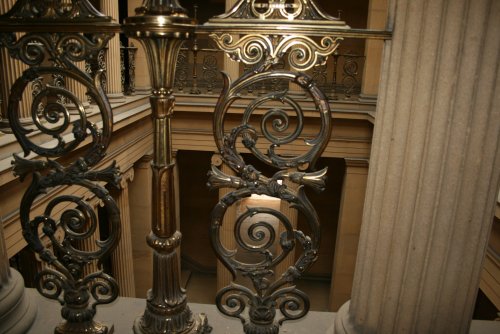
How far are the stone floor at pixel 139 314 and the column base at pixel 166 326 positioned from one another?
6cm

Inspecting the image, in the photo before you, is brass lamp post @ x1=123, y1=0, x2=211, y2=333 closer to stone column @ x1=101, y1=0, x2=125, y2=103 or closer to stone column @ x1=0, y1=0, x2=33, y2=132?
stone column @ x1=0, y1=0, x2=33, y2=132

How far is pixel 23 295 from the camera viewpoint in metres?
2.02

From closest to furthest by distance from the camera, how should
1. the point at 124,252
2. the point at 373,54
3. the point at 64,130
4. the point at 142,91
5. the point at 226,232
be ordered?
the point at 64,130, the point at 124,252, the point at 373,54, the point at 142,91, the point at 226,232

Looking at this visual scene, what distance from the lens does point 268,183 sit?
1.66 meters

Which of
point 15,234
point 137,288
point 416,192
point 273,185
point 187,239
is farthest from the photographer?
point 187,239

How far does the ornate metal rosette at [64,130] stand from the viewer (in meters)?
1.59

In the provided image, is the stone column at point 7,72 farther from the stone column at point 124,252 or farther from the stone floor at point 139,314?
the stone column at point 124,252

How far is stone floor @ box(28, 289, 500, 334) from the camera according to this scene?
200 cm

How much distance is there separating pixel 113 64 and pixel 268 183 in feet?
22.3

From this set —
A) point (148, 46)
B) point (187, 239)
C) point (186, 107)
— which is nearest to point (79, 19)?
point (148, 46)

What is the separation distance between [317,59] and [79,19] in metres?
0.85

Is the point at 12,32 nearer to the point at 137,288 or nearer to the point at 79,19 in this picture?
the point at 79,19

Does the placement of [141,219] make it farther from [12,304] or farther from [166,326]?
[166,326]

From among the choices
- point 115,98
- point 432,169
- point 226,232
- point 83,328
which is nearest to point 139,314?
point 83,328
